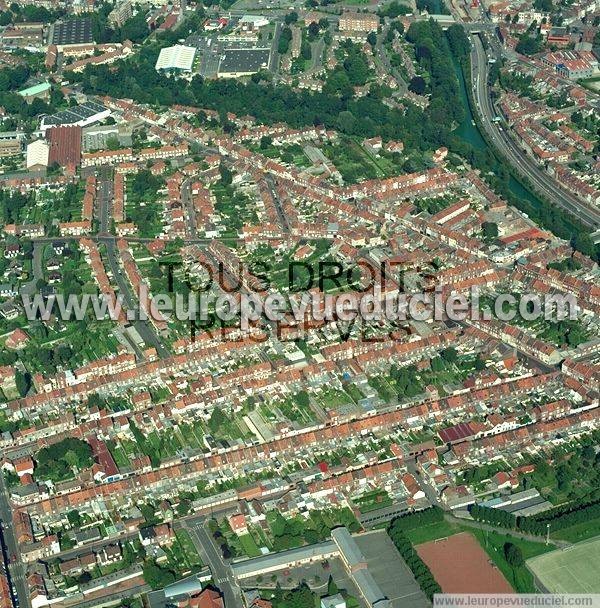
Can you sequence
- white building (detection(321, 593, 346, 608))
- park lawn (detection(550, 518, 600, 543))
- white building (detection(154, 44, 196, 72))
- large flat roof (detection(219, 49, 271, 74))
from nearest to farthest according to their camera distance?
white building (detection(321, 593, 346, 608))
park lawn (detection(550, 518, 600, 543))
large flat roof (detection(219, 49, 271, 74))
white building (detection(154, 44, 196, 72))

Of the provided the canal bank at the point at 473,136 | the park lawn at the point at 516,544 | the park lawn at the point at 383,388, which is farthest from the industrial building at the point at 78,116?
the park lawn at the point at 516,544

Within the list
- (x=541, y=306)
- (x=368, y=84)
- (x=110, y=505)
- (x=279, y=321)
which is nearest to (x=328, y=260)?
(x=279, y=321)

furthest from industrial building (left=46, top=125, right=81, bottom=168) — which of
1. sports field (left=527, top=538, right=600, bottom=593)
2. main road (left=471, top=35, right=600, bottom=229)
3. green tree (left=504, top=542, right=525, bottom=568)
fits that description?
sports field (left=527, top=538, right=600, bottom=593)

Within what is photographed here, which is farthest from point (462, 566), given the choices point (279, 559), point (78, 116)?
point (78, 116)

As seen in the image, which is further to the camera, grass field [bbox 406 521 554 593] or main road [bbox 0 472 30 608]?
grass field [bbox 406 521 554 593]

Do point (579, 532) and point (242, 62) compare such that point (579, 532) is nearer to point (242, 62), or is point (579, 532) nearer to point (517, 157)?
point (517, 157)

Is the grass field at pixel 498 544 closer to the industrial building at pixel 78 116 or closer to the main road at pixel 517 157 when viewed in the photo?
the main road at pixel 517 157

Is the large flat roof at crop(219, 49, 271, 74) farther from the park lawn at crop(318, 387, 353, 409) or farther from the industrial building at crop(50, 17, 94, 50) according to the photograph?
the park lawn at crop(318, 387, 353, 409)
